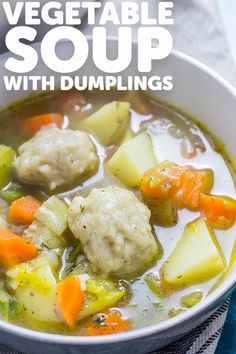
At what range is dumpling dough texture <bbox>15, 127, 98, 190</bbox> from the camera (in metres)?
2.98

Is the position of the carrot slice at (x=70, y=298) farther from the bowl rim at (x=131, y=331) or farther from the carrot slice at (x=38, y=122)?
the carrot slice at (x=38, y=122)

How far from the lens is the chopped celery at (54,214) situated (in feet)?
9.29

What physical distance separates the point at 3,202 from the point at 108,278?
0.58 meters

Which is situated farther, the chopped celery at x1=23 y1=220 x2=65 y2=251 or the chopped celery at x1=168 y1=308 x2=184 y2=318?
the chopped celery at x1=23 y1=220 x2=65 y2=251

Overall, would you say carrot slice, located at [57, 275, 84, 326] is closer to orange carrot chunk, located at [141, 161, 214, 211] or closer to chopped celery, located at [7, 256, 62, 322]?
chopped celery, located at [7, 256, 62, 322]

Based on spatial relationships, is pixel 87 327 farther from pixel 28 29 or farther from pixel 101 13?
pixel 101 13

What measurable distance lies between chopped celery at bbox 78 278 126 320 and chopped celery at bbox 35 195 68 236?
0.27m

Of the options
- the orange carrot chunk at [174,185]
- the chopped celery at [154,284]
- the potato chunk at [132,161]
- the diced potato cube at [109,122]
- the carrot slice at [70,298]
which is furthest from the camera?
the diced potato cube at [109,122]

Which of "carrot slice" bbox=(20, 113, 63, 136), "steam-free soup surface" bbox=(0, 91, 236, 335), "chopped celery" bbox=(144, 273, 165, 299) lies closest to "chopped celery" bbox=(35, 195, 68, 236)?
"steam-free soup surface" bbox=(0, 91, 236, 335)

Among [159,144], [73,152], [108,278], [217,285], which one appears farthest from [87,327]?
[159,144]

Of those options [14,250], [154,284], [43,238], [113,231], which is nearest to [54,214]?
[43,238]

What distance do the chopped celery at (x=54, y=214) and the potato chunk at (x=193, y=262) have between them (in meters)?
0.42

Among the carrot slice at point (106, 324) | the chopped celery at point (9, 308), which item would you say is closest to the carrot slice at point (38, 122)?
the chopped celery at point (9, 308)

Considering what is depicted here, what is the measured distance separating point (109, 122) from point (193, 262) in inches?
32.3
